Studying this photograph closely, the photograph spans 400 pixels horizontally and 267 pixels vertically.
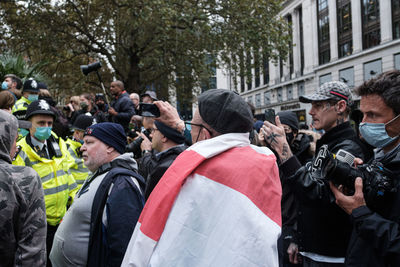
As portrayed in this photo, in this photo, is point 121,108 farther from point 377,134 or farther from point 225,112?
point 377,134

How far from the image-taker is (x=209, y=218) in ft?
5.56

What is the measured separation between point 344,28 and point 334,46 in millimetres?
2124

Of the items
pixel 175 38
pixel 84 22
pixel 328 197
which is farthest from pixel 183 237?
pixel 84 22

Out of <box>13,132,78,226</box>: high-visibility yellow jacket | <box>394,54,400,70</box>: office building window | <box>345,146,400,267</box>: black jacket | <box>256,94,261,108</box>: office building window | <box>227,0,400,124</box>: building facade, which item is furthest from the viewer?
<box>256,94,261,108</box>: office building window

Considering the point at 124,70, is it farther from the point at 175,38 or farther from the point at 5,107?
the point at 5,107

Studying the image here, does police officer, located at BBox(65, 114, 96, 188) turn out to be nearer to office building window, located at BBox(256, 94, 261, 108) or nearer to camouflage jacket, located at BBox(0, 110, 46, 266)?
camouflage jacket, located at BBox(0, 110, 46, 266)

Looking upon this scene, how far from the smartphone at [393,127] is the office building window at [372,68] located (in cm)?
3074

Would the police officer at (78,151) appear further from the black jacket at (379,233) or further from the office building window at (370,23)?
the office building window at (370,23)

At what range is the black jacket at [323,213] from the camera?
2.57 meters

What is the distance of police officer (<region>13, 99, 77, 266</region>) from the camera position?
4113mm

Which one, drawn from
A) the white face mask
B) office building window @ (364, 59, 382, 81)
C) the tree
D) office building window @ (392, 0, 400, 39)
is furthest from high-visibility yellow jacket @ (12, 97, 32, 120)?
office building window @ (392, 0, 400, 39)

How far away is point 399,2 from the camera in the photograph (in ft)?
90.1

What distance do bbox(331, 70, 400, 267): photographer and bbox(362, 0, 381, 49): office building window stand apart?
3254 centimetres

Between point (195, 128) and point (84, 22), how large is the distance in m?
14.1
